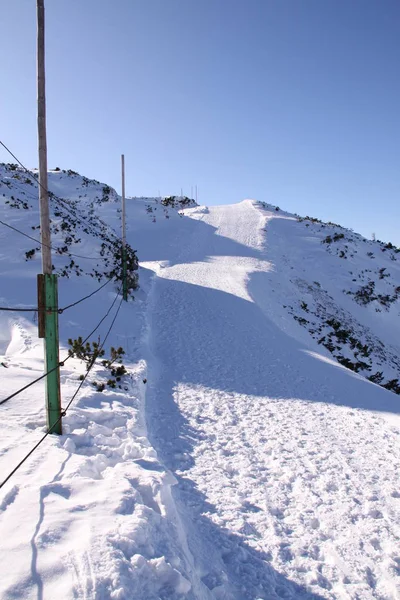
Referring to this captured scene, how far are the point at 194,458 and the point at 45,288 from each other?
3816 mm

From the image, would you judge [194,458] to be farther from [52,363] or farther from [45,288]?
[45,288]

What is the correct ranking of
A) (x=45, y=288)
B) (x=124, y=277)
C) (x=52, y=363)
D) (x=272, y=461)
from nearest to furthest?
1. (x=45, y=288)
2. (x=52, y=363)
3. (x=272, y=461)
4. (x=124, y=277)

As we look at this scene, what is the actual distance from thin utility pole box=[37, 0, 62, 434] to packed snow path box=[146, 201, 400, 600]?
2.03 meters

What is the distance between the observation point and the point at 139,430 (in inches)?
264

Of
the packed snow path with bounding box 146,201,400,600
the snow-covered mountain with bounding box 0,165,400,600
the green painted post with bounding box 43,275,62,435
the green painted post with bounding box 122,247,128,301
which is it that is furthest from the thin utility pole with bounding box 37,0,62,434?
the green painted post with bounding box 122,247,128,301

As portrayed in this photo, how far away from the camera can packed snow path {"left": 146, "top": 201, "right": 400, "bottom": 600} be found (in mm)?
4234

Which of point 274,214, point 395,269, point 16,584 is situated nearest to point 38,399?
point 16,584

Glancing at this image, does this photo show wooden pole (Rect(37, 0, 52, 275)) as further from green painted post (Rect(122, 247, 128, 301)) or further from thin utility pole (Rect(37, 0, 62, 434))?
green painted post (Rect(122, 247, 128, 301))

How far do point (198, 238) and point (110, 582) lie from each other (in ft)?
104

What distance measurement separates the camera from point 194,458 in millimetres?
6441

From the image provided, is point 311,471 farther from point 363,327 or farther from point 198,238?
point 198,238

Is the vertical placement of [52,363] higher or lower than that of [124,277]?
lower

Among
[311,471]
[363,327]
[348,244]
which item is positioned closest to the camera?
[311,471]

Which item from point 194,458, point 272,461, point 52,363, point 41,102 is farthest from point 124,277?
point 272,461
